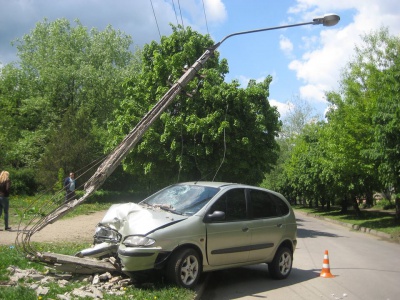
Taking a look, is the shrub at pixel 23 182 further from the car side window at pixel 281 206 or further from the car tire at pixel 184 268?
the car tire at pixel 184 268

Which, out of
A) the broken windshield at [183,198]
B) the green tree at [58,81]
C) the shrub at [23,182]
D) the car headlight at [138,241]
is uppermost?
the green tree at [58,81]

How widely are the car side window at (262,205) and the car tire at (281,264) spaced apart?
0.79 m

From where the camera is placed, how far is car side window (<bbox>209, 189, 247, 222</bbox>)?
323 inches

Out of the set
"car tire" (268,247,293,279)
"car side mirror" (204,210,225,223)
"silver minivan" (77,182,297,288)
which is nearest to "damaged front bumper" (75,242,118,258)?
"silver minivan" (77,182,297,288)

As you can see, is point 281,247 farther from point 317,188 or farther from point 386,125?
point 317,188

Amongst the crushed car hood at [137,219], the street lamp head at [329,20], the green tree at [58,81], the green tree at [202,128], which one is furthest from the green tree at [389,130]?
the green tree at [58,81]

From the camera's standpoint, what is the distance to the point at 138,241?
7.01 metres

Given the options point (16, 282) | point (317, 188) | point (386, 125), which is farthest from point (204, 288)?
point (317, 188)

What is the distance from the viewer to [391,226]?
24.5 metres

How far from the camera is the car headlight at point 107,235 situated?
302 inches

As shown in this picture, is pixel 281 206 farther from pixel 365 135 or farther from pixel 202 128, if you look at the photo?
pixel 365 135

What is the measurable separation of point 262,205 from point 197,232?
208 cm

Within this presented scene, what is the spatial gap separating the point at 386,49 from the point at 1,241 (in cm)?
2969

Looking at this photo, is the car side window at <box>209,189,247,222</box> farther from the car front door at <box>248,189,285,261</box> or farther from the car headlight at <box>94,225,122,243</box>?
the car headlight at <box>94,225,122,243</box>
